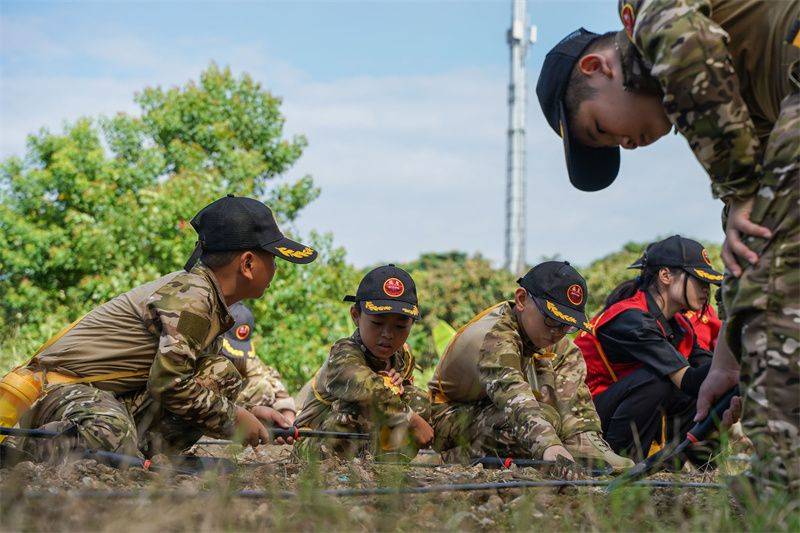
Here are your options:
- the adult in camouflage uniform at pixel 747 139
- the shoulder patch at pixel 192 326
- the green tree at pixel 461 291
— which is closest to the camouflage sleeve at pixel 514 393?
the shoulder patch at pixel 192 326

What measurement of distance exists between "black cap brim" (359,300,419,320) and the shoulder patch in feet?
4.21

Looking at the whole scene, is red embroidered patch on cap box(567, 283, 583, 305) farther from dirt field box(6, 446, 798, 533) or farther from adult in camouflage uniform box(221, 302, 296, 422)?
adult in camouflage uniform box(221, 302, 296, 422)

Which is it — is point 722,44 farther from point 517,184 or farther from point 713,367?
point 517,184

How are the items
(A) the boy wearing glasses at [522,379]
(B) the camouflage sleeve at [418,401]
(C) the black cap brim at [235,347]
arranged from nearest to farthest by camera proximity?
1. (A) the boy wearing glasses at [522,379]
2. (B) the camouflage sleeve at [418,401]
3. (C) the black cap brim at [235,347]

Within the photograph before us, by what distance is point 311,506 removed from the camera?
2.40 m

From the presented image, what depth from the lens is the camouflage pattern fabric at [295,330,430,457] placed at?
518 centimetres

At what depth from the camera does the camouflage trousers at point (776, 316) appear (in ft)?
7.98

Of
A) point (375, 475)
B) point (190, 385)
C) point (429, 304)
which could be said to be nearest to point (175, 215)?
point (429, 304)

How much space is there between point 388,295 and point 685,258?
6.73ft

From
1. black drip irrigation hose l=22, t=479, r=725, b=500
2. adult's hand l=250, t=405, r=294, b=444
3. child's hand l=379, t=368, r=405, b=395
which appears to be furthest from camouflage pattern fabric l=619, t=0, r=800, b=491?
adult's hand l=250, t=405, r=294, b=444

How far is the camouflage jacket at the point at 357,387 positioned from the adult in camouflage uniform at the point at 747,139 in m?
2.63

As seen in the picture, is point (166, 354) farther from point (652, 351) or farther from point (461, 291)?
point (461, 291)

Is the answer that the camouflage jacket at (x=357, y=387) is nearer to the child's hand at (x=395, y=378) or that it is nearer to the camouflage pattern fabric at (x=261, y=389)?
the child's hand at (x=395, y=378)

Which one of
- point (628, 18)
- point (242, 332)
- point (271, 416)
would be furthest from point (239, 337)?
point (628, 18)
